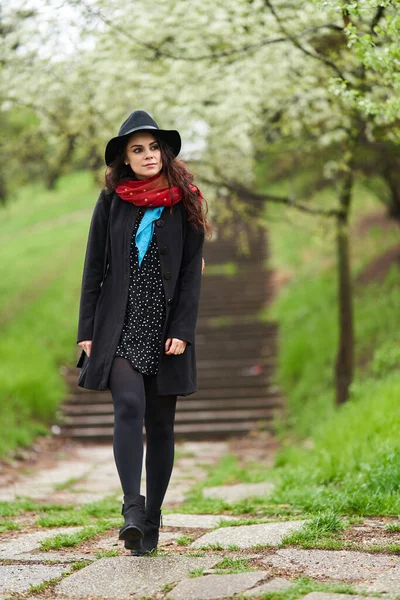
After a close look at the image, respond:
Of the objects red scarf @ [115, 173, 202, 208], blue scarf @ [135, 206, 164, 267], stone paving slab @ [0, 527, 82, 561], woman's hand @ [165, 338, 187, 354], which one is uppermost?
red scarf @ [115, 173, 202, 208]

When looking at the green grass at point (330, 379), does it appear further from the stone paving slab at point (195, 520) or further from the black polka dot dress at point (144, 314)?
the black polka dot dress at point (144, 314)

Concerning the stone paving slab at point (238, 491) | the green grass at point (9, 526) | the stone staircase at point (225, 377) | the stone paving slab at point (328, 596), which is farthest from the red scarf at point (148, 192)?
the stone staircase at point (225, 377)

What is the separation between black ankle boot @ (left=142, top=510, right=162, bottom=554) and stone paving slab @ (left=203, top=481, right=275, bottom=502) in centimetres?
229

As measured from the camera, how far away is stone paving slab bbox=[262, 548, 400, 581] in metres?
3.55


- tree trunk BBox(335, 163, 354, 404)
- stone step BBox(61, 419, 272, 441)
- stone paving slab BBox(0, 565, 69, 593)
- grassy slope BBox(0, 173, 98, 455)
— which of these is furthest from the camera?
grassy slope BBox(0, 173, 98, 455)

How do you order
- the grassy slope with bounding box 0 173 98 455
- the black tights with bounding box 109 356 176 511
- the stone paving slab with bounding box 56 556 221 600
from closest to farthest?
1. the stone paving slab with bounding box 56 556 221 600
2. the black tights with bounding box 109 356 176 511
3. the grassy slope with bounding box 0 173 98 455

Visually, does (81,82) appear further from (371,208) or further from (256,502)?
(371,208)

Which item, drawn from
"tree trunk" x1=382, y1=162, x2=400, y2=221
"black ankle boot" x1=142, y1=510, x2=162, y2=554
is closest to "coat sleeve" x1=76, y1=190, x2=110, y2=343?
"black ankle boot" x1=142, y1=510, x2=162, y2=554

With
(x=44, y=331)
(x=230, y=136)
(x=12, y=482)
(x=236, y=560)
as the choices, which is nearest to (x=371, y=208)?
(x=44, y=331)

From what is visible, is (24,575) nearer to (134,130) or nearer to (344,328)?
(134,130)

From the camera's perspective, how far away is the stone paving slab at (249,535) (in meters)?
4.21

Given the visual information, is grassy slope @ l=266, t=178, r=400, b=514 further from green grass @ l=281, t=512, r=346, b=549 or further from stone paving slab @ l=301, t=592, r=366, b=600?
stone paving slab @ l=301, t=592, r=366, b=600

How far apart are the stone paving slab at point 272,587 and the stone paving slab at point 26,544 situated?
122 centimetres

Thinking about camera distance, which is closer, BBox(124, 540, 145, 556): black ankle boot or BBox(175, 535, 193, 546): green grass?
BBox(124, 540, 145, 556): black ankle boot
